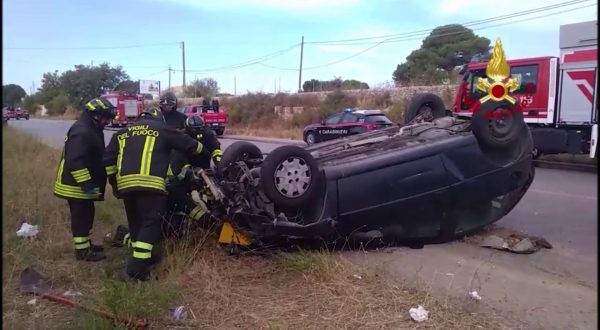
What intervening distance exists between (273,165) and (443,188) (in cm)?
152

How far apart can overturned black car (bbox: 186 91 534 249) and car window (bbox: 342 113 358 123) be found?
12435mm

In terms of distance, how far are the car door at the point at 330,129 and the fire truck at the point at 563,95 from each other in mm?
6423

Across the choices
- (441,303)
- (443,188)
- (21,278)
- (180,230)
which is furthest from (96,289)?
(443,188)

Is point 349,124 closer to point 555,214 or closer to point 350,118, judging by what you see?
point 350,118

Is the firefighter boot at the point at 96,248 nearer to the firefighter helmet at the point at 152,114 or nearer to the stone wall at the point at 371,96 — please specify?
the firefighter helmet at the point at 152,114

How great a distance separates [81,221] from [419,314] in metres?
3.21

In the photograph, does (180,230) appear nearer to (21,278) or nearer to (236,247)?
(236,247)

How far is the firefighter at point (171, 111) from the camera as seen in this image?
17.5 feet

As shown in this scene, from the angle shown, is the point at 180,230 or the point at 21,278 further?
the point at 180,230

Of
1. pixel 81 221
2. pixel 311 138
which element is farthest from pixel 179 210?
pixel 311 138

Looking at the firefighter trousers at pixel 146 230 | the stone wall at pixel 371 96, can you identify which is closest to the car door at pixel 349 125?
the stone wall at pixel 371 96

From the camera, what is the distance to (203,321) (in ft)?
11.4

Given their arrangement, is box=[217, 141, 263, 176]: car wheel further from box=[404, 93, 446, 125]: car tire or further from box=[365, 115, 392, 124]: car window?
box=[365, 115, 392, 124]: car window

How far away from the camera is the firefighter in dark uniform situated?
4660 millimetres
